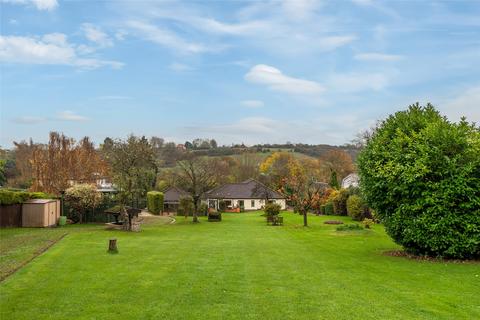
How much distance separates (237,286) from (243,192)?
201 ft

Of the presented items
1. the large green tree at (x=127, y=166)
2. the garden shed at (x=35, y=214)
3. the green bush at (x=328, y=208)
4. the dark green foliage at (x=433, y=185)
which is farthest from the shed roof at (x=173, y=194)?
the dark green foliage at (x=433, y=185)

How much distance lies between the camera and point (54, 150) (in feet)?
170

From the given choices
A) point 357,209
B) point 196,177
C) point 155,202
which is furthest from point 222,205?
point 357,209

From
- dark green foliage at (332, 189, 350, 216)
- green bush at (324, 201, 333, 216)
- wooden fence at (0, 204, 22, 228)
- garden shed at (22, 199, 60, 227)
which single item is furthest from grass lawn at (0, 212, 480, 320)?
green bush at (324, 201, 333, 216)

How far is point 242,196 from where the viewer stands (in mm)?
71625

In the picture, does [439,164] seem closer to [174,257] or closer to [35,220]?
[174,257]

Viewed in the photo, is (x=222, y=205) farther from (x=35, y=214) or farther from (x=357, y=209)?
(x=35, y=214)

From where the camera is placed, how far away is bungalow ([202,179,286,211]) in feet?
232

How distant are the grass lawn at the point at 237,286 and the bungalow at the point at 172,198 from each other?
4357 centimetres

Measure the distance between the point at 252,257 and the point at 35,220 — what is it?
807 inches

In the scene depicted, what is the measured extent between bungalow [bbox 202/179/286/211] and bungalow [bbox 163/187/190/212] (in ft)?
21.2

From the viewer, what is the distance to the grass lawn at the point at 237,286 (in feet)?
29.2

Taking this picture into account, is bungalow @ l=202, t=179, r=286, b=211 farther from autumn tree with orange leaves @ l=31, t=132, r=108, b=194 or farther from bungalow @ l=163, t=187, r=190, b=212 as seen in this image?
autumn tree with orange leaves @ l=31, t=132, r=108, b=194

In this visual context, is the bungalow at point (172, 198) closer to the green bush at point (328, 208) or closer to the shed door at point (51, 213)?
the green bush at point (328, 208)
